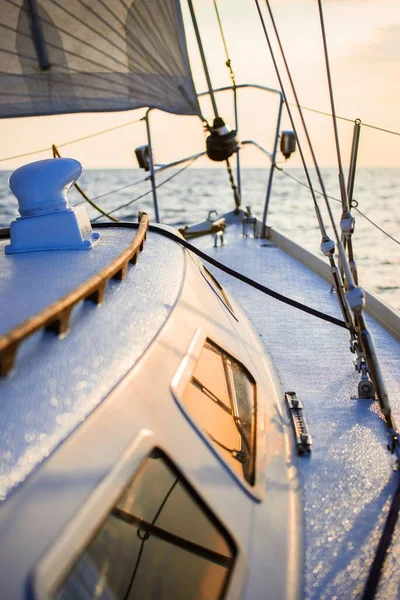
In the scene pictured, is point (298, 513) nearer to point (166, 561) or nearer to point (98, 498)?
point (166, 561)

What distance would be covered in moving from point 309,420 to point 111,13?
8.66 ft

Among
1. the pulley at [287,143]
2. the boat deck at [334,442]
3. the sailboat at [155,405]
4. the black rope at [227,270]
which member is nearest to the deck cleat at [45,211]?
the sailboat at [155,405]

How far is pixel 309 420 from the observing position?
8.16 ft

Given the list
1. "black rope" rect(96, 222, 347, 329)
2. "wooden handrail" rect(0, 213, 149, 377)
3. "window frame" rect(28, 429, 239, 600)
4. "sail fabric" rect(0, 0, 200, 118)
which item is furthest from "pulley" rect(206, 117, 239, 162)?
"window frame" rect(28, 429, 239, 600)

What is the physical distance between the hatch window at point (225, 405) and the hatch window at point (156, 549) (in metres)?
0.27

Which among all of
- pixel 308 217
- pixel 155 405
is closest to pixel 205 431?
pixel 155 405

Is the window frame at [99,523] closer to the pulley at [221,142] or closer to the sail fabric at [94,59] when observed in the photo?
the sail fabric at [94,59]

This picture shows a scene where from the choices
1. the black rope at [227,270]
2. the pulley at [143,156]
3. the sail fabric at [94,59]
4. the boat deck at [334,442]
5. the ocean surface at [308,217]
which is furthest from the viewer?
the ocean surface at [308,217]

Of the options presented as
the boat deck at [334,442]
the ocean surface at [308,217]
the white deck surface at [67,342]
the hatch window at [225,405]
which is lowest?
the ocean surface at [308,217]

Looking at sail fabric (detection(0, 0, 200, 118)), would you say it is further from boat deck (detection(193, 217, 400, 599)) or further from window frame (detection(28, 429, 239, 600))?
window frame (detection(28, 429, 239, 600))

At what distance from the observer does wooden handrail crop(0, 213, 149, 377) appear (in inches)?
48.2

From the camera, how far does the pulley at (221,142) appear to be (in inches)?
164

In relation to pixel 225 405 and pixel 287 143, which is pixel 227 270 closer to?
pixel 225 405

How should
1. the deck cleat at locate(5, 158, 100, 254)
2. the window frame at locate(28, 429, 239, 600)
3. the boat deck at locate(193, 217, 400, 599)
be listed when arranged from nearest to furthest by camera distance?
the window frame at locate(28, 429, 239, 600) < the boat deck at locate(193, 217, 400, 599) < the deck cleat at locate(5, 158, 100, 254)
